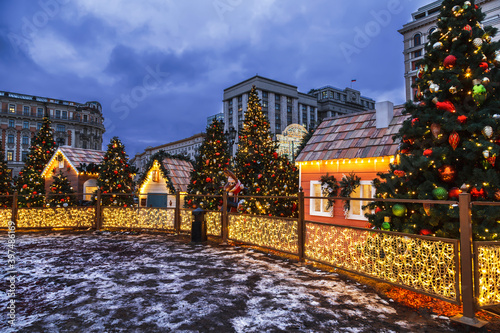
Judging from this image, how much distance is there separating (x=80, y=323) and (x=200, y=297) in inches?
66.7

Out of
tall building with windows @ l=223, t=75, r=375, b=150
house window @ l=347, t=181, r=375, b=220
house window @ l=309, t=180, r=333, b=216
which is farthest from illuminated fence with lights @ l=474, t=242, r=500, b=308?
tall building with windows @ l=223, t=75, r=375, b=150

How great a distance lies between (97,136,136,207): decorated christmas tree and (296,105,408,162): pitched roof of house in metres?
9.26

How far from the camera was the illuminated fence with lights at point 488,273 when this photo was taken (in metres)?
3.83

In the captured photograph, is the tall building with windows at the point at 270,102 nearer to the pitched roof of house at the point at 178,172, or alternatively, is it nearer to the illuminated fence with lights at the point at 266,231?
the pitched roof of house at the point at 178,172

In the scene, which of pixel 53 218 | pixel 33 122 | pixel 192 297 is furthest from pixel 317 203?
pixel 33 122

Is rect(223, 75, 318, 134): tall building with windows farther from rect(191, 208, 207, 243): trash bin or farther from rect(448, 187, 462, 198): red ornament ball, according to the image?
rect(448, 187, 462, 198): red ornament ball

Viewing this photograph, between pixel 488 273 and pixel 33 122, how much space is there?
8789cm

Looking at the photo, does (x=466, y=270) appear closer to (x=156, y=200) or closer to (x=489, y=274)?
(x=489, y=274)

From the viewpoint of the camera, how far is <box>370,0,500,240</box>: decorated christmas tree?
16.2 feet

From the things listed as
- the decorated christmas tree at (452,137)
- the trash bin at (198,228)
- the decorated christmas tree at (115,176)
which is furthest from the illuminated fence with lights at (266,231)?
the decorated christmas tree at (115,176)

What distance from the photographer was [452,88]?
18.1 feet

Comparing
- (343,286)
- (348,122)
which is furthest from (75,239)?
(348,122)

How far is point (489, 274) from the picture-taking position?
390cm

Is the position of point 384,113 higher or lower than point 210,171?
higher
